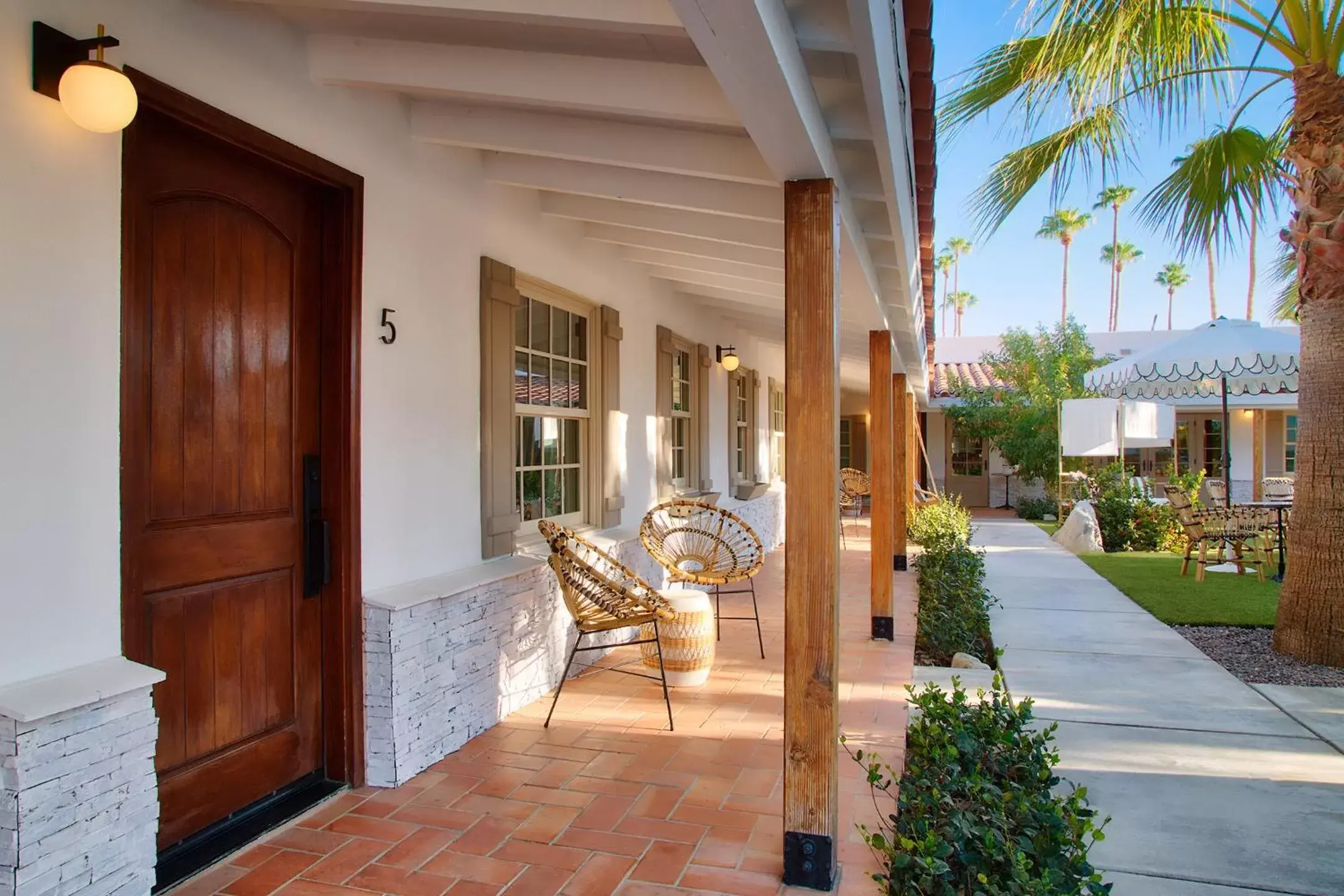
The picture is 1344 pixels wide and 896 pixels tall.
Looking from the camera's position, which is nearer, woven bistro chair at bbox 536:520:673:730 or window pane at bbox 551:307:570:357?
woven bistro chair at bbox 536:520:673:730

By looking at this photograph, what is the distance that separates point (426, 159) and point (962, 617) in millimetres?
4397

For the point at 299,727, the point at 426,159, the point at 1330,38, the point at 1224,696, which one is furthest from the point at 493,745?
the point at 1330,38

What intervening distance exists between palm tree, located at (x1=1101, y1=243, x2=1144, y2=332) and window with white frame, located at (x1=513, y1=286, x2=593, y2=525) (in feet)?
118

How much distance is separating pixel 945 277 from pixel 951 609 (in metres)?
39.6

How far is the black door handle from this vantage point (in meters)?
3.03

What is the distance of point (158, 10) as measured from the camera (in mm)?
2336

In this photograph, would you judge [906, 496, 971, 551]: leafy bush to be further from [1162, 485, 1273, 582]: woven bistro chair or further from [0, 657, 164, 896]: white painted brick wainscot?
[0, 657, 164, 896]: white painted brick wainscot

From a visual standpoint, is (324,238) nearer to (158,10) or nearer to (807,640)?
(158,10)

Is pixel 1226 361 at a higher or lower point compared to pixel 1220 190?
lower

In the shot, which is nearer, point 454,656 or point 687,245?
point 454,656

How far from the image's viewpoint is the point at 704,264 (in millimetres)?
5398

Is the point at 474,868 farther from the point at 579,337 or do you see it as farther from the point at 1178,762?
the point at 579,337

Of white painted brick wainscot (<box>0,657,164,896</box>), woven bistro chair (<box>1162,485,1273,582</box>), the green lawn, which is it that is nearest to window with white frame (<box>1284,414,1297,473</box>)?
the green lawn

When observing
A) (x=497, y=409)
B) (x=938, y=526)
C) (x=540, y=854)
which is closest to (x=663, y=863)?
(x=540, y=854)
